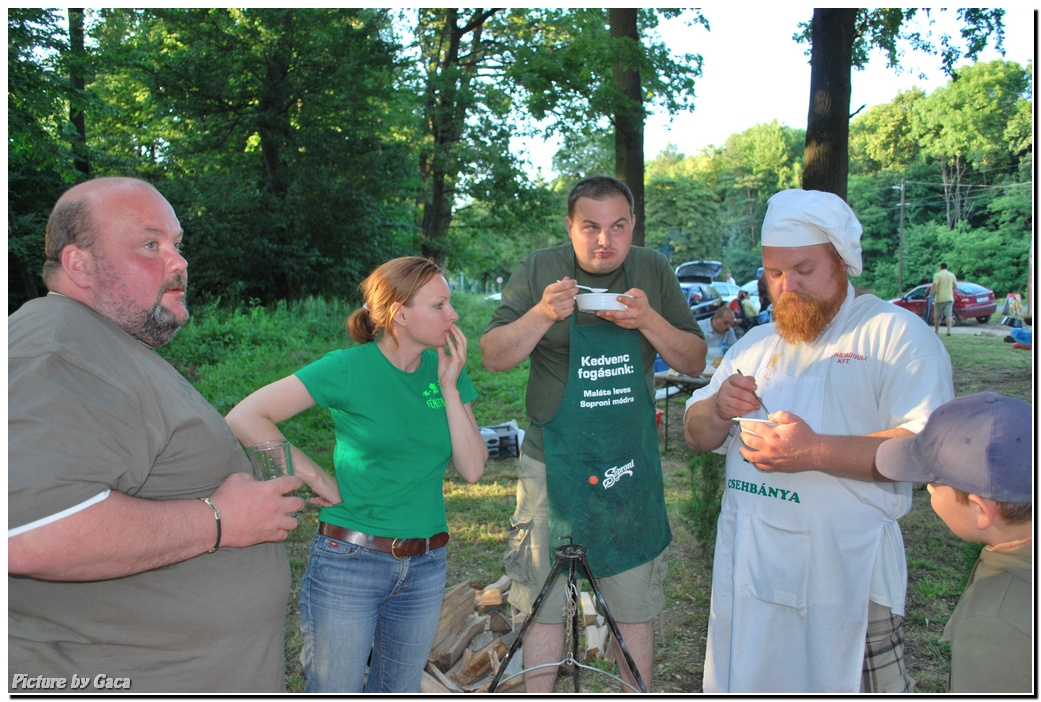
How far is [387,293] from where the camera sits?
2.49 m

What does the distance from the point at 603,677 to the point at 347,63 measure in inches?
624

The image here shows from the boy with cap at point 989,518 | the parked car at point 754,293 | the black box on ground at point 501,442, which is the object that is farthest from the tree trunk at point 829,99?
the parked car at point 754,293

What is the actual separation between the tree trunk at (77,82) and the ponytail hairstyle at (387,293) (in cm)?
973

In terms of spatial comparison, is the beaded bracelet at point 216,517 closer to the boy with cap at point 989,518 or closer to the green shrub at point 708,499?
the boy with cap at point 989,518

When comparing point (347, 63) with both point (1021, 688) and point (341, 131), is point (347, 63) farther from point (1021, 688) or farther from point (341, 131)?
point (1021, 688)

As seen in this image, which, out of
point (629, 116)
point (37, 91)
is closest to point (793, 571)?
point (629, 116)

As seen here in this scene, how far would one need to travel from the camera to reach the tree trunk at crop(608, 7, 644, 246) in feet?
29.6

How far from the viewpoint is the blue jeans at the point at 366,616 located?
2242 mm

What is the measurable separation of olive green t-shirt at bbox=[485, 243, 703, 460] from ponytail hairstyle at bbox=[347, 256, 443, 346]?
53 cm

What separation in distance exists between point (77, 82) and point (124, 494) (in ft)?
52.2

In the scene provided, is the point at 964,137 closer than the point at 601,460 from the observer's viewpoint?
No

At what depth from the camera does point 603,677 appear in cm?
367

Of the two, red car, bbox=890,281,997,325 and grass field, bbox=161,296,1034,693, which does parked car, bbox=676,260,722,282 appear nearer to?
red car, bbox=890,281,997,325

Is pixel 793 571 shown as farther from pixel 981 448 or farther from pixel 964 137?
pixel 964 137
